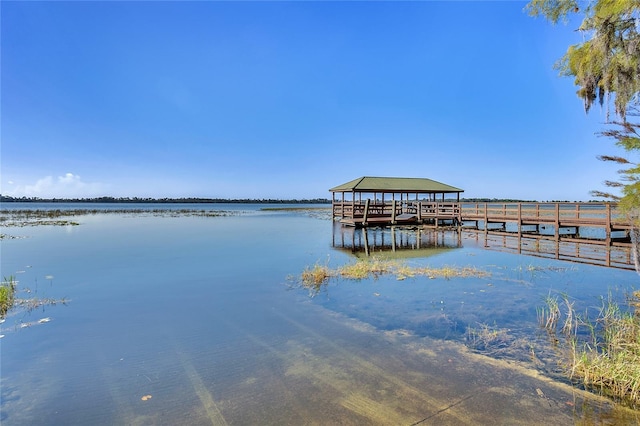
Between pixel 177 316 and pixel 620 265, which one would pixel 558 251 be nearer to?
pixel 620 265

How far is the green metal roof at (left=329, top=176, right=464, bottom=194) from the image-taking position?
3438 cm

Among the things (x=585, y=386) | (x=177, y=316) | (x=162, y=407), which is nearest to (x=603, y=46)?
(x=585, y=386)

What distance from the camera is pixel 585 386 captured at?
4.44 m

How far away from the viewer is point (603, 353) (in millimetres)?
4715

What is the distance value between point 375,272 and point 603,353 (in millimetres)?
7450

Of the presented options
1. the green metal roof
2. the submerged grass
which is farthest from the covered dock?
the submerged grass

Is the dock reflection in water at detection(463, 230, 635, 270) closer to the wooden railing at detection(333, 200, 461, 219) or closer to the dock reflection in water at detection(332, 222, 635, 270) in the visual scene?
the dock reflection in water at detection(332, 222, 635, 270)

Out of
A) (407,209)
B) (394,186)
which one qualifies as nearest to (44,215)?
(394,186)

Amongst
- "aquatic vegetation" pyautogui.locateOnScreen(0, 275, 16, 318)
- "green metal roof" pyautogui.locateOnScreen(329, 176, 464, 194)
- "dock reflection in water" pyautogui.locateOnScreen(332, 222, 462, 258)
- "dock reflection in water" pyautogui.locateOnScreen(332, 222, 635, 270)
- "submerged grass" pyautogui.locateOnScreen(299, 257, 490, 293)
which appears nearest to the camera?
"aquatic vegetation" pyautogui.locateOnScreen(0, 275, 16, 318)

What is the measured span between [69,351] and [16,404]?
5.41 ft

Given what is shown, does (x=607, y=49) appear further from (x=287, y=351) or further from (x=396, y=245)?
(x=396, y=245)

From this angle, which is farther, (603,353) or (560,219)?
(560,219)

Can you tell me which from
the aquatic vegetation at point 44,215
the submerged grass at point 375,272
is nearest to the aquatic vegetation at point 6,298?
the submerged grass at point 375,272

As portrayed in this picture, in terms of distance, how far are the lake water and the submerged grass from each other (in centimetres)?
50
